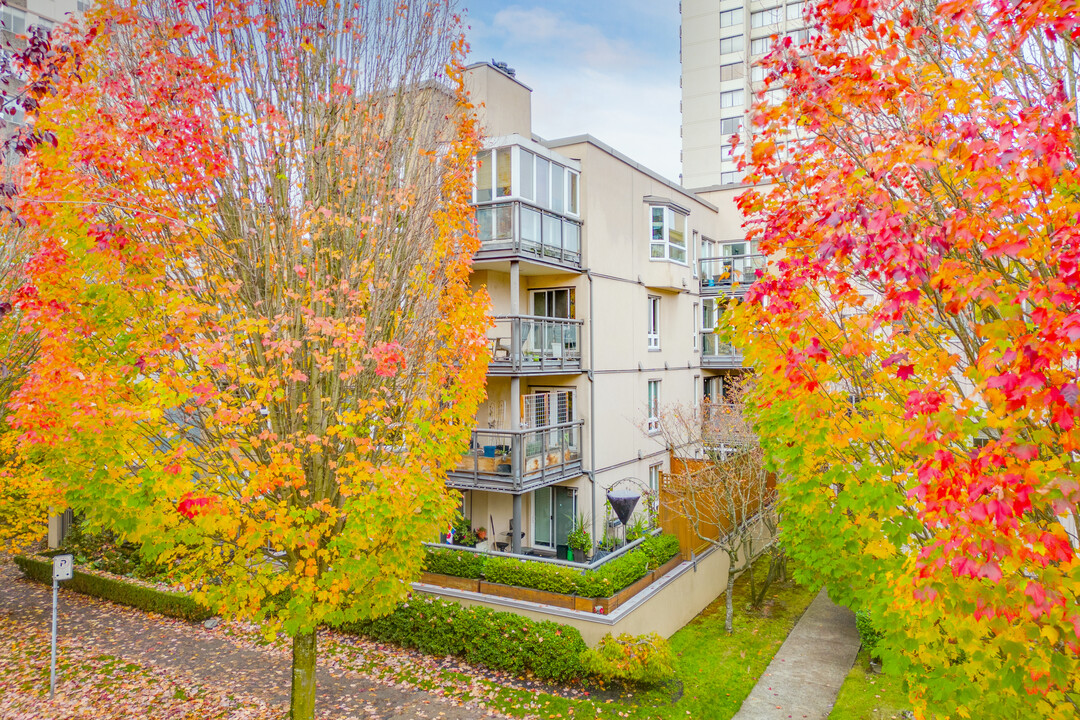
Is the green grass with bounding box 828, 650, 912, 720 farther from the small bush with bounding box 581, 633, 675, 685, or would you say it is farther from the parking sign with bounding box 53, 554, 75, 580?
the parking sign with bounding box 53, 554, 75, 580

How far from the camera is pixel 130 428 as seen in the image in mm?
7090

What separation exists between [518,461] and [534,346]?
3107mm

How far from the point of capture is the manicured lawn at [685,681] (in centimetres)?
1040

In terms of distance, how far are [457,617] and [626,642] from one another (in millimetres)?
3357

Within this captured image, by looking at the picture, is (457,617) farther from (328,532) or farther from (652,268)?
(652,268)

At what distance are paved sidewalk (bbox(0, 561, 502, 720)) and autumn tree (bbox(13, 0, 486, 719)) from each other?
2.33 meters

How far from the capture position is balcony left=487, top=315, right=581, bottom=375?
16.0m

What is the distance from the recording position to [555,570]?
12.5 m

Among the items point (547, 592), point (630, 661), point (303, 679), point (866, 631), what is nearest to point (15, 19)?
point (303, 679)

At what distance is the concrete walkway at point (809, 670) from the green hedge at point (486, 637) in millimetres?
3139

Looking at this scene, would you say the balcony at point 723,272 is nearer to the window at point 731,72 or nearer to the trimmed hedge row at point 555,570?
the trimmed hedge row at point 555,570

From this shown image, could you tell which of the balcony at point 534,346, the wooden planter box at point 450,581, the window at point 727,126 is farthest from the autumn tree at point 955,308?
the window at point 727,126

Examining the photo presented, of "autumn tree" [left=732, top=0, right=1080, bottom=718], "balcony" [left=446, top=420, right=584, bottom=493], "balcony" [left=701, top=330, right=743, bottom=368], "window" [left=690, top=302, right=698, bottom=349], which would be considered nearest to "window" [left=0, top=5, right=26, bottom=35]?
"balcony" [left=446, top=420, right=584, bottom=493]

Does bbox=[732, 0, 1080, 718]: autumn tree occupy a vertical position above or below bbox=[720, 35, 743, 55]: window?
below
